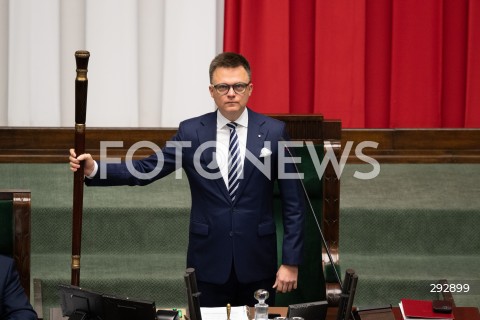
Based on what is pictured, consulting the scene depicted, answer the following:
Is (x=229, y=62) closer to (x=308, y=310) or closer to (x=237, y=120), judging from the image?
(x=237, y=120)

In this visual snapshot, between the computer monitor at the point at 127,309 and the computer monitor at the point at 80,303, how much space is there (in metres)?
0.02

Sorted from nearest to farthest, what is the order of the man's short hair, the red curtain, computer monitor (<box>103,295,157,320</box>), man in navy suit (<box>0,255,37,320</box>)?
computer monitor (<box>103,295,157,320</box>)
man in navy suit (<box>0,255,37,320</box>)
the man's short hair
the red curtain

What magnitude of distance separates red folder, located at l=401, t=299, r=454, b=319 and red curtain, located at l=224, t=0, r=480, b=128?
7.22 feet

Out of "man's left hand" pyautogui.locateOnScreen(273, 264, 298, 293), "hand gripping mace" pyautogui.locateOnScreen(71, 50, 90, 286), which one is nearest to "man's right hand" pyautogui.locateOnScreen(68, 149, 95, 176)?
"hand gripping mace" pyautogui.locateOnScreen(71, 50, 90, 286)

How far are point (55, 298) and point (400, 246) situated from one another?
5.01 feet

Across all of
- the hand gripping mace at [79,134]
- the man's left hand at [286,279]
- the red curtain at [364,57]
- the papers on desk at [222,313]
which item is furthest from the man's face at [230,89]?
the red curtain at [364,57]

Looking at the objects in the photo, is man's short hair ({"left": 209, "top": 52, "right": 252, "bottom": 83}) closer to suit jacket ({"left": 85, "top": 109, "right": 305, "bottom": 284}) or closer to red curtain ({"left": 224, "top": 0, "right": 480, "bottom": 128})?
suit jacket ({"left": 85, "top": 109, "right": 305, "bottom": 284})

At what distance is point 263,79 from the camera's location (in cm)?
494

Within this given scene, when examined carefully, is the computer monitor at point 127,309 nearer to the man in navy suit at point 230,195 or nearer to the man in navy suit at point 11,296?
the man in navy suit at point 11,296

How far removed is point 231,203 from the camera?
3146mm

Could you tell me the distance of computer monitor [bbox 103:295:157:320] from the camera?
2.44 meters

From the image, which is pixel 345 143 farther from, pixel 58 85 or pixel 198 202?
pixel 198 202

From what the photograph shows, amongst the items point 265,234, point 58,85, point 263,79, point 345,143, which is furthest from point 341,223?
point 58,85

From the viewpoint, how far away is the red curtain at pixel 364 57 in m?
4.92
